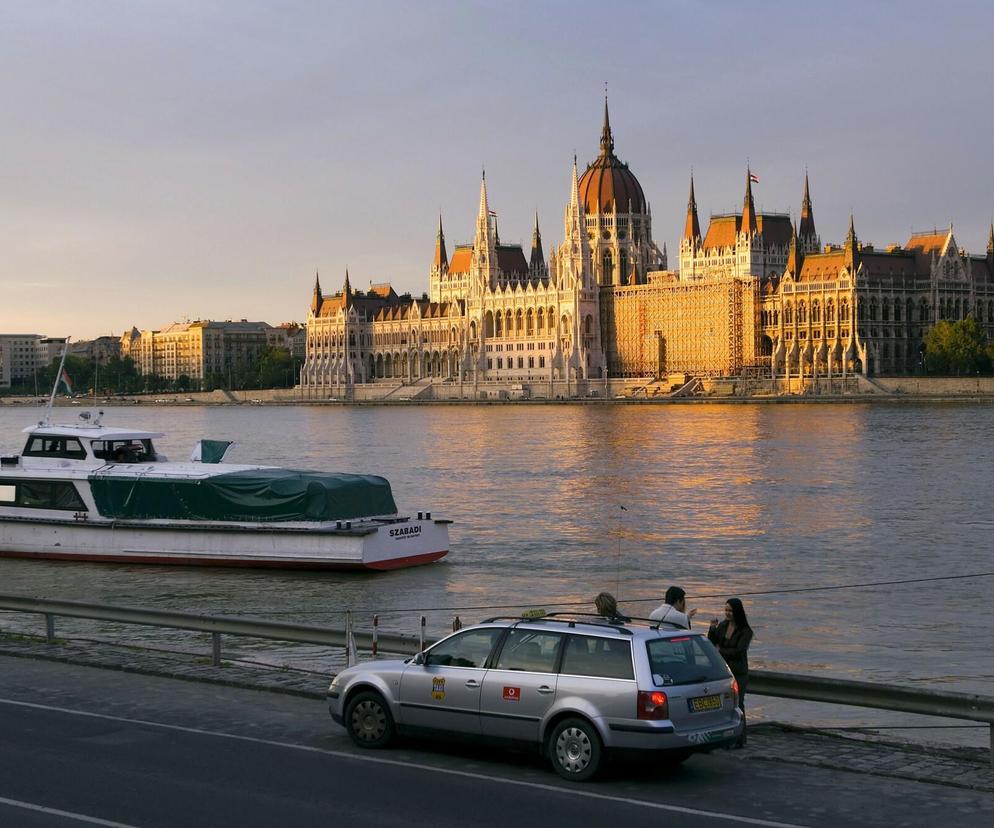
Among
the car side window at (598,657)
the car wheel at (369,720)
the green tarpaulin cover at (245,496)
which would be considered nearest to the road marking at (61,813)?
the car wheel at (369,720)

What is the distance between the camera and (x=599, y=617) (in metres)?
13.3

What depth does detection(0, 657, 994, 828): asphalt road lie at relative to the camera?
1108 centimetres

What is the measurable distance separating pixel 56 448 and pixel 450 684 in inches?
990

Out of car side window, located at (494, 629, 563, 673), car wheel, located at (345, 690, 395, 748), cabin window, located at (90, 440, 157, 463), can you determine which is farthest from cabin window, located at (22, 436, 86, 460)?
car side window, located at (494, 629, 563, 673)

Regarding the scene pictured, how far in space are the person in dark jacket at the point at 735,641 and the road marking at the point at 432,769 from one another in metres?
2.46

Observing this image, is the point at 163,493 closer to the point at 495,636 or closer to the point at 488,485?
the point at 495,636

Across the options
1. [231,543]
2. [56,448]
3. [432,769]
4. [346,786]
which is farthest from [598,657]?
[56,448]

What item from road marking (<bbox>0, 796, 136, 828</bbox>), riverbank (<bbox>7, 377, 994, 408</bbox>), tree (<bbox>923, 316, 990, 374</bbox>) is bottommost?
road marking (<bbox>0, 796, 136, 828</bbox>)

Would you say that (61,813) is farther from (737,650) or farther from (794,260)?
(794,260)

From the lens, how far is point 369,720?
13.3 m

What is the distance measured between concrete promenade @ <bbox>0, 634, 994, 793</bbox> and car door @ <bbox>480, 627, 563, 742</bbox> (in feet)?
6.35

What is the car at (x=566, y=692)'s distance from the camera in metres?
11.9

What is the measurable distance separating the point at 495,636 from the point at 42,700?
535 centimetres

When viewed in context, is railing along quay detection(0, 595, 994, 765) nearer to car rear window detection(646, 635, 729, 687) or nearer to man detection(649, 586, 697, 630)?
man detection(649, 586, 697, 630)
